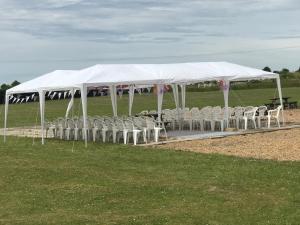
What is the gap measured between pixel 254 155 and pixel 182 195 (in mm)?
5280

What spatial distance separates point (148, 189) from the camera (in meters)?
10.4

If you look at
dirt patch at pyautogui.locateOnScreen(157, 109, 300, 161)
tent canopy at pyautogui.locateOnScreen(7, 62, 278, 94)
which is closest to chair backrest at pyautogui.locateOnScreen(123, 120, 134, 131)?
dirt patch at pyautogui.locateOnScreen(157, 109, 300, 161)

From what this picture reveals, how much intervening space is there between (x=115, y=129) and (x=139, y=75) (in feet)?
8.32

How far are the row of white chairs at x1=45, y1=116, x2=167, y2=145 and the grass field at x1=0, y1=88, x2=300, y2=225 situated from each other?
291 centimetres

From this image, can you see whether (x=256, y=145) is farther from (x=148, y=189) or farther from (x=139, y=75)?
(x=148, y=189)

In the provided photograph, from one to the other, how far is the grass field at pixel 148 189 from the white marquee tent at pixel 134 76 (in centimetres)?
402

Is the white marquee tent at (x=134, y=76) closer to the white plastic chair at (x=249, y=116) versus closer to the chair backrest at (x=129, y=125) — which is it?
the white plastic chair at (x=249, y=116)

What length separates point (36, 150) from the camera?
57.5ft

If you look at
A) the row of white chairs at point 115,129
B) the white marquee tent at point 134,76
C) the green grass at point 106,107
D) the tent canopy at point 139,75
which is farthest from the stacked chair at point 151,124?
the green grass at point 106,107

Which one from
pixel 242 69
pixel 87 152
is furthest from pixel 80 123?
pixel 242 69

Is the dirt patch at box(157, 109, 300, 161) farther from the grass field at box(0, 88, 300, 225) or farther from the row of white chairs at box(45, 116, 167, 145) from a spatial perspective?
the row of white chairs at box(45, 116, 167, 145)

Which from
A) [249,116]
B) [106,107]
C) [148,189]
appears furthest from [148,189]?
[106,107]

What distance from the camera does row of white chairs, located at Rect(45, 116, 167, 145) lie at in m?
18.6

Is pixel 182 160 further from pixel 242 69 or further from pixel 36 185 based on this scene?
pixel 242 69
